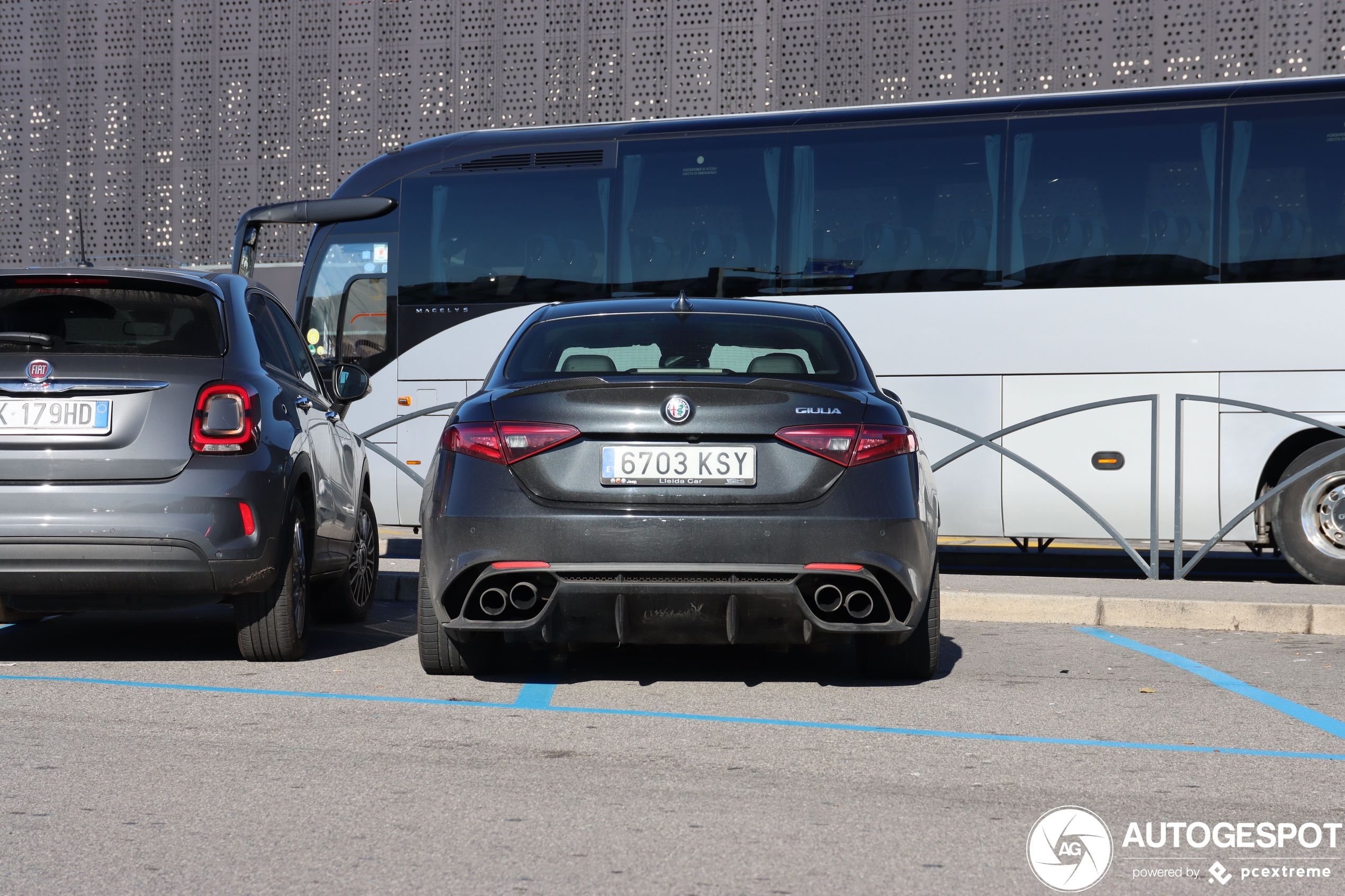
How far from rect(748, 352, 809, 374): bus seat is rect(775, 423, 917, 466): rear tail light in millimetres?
541

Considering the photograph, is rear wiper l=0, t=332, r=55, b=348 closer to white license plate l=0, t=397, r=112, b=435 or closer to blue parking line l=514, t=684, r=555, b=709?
white license plate l=0, t=397, r=112, b=435

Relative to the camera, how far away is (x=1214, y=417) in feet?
33.1

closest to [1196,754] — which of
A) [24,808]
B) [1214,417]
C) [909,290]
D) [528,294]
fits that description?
[24,808]

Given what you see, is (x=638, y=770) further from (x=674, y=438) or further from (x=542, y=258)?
(x=542, y=258)

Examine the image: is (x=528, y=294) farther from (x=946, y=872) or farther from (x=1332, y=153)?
(x=946, y=872)

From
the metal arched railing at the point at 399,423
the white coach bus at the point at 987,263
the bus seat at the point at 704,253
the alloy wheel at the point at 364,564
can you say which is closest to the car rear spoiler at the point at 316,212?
the white coach bus at the point at 987,263

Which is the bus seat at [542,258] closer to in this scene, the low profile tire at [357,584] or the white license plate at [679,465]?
the low profile tire at [357,584]

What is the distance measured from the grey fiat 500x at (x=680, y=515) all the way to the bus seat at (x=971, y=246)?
20.6 ft

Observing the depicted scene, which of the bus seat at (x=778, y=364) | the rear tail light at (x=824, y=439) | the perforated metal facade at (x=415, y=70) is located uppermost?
the perforated metal facade at (x=415, y=70)

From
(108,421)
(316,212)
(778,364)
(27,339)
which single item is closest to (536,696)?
(778,364)

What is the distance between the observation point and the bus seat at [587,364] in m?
5.26

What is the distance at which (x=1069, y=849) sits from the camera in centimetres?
318

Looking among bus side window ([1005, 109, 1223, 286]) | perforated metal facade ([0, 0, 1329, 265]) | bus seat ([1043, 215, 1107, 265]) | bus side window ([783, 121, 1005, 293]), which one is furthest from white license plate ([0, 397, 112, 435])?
perforated metal facade ([0, 0, 1329, 265])

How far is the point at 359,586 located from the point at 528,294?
4.84 metres
